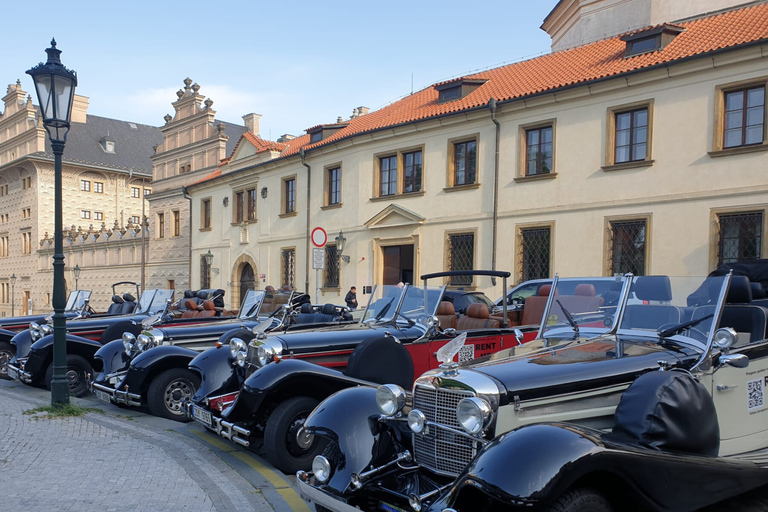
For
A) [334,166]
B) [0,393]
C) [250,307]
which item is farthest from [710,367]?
[334,166]

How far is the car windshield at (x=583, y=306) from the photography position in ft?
16.5

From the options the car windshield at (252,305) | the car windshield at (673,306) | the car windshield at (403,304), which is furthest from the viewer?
the car windshield at (252,305)

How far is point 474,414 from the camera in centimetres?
366

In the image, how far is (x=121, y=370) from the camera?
920 cm

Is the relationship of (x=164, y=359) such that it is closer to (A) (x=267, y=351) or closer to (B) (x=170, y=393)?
(B) (x=170, y=393)

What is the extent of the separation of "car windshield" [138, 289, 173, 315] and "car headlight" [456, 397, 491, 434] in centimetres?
998

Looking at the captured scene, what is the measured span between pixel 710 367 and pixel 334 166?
20.1 metres

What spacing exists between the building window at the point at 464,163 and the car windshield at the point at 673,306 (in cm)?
1422

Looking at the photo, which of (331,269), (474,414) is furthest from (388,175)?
(474,414)

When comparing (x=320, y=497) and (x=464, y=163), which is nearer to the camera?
(x=320, y=497)

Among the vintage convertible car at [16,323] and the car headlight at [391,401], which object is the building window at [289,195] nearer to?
the vintage convertible car at [16,323]

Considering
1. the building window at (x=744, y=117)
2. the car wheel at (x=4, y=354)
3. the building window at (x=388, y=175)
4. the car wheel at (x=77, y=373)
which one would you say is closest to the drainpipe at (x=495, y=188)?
the building window at (x=388, y=175)

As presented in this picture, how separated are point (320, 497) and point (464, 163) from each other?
16.1 m

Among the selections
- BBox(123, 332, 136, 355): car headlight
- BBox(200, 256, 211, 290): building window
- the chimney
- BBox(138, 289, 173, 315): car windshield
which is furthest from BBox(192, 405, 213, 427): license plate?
the chimney
